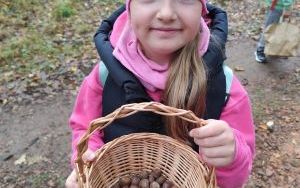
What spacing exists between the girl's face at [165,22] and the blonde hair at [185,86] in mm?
52

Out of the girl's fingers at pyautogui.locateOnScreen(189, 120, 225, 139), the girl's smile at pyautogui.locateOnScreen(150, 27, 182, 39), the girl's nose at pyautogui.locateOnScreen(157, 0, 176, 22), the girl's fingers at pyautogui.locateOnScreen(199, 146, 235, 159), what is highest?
the girl's nose at pyautogui.locateOnScreen(157, 0, 176, 22)

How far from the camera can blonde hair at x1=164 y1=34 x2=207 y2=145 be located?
67.7 inches

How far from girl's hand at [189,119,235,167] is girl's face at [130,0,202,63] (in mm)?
409

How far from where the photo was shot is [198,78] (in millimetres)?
1724

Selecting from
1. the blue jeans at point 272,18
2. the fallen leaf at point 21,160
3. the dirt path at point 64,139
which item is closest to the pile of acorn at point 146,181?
the dirt path at point 64,139

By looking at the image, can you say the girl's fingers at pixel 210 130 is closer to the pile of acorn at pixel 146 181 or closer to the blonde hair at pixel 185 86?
the blonde hair at pixel 185 86

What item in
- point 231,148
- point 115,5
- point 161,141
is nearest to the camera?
point 231,148

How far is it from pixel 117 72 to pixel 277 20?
2.99 meters

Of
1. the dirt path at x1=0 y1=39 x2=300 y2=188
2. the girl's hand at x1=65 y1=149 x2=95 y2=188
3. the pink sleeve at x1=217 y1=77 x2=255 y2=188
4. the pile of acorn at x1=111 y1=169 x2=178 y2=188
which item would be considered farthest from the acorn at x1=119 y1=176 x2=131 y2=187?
the dirt path at x1=0 y1=39 x2=300 y2=188

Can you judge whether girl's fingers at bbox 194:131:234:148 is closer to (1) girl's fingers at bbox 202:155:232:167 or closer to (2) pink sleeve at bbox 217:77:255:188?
(1) girl's fingers at bbox 202:155:232:167

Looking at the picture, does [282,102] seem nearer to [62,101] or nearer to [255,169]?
[255,169]

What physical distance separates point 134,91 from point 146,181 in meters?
0.37

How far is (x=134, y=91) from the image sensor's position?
1.78m

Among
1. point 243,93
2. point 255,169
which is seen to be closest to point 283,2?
point 255,169
